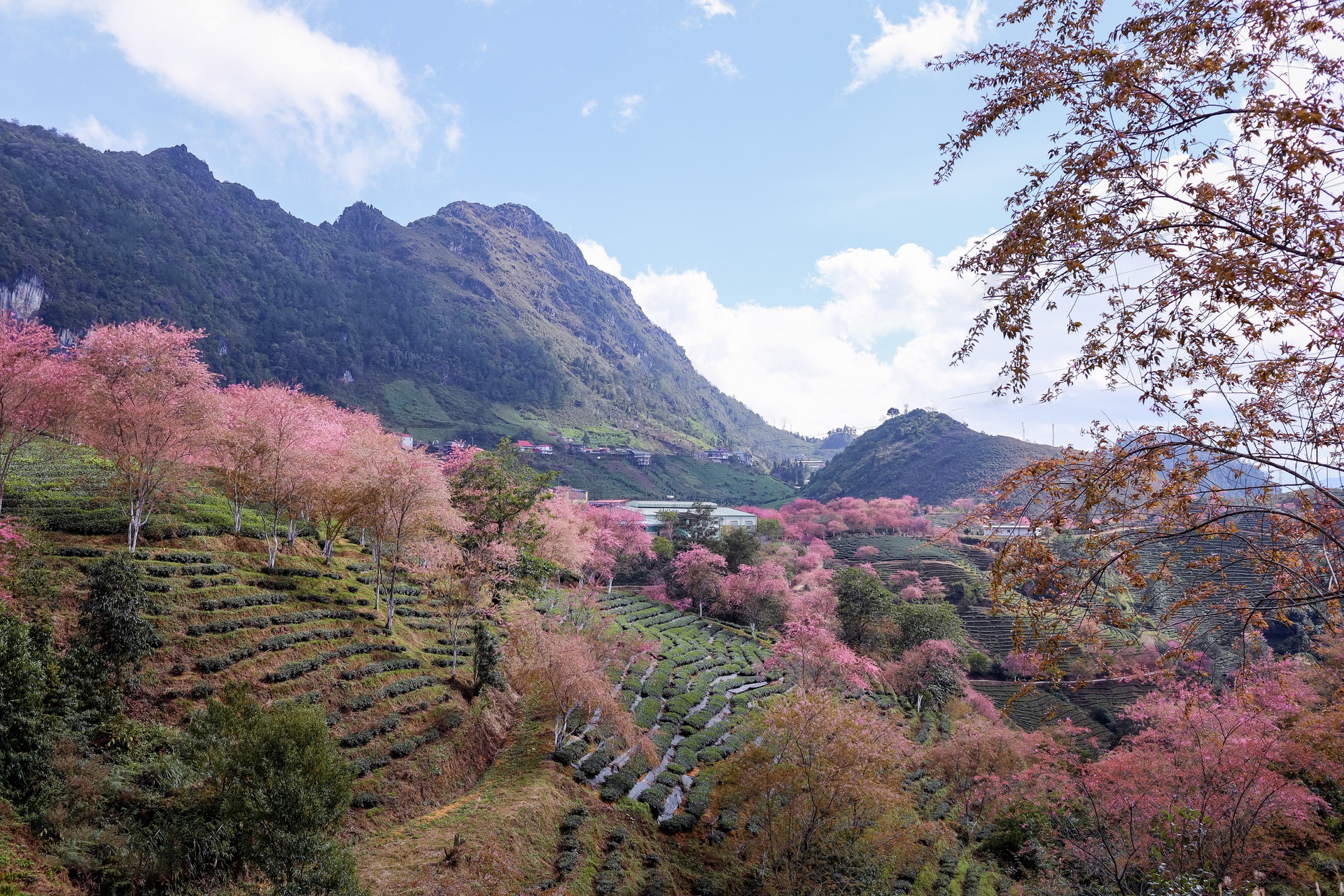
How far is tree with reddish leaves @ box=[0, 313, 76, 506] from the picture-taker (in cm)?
1634

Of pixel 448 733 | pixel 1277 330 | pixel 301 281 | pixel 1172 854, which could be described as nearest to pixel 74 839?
pixel 448 733

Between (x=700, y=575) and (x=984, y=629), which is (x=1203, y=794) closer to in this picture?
(x=700, y=575)

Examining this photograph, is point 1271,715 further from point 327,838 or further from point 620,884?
point 327,838

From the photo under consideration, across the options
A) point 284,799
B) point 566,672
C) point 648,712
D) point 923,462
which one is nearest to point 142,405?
point 284,799

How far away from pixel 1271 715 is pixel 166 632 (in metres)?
30.1

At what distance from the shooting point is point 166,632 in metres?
15.2

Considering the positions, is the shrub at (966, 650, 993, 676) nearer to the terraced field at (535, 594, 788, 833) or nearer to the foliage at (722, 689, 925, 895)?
the terraced field at (535, 594, 788, 833)

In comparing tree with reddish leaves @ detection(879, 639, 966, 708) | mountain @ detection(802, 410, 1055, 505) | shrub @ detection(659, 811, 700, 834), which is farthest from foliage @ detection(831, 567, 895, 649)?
mountain @ detection(802, 410, 1055, 505)

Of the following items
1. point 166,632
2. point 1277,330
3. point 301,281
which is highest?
point 301,281

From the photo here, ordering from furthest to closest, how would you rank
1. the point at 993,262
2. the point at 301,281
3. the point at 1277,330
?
the point at 301,281
the point at 993,262
the point at 1277,330

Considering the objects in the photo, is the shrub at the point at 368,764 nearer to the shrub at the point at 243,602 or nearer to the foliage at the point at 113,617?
the foliage at the point at 113,617

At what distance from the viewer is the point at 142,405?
58.3 feet

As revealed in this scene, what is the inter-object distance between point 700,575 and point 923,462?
95.9m

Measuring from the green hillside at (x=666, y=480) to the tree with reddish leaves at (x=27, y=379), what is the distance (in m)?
88.6
